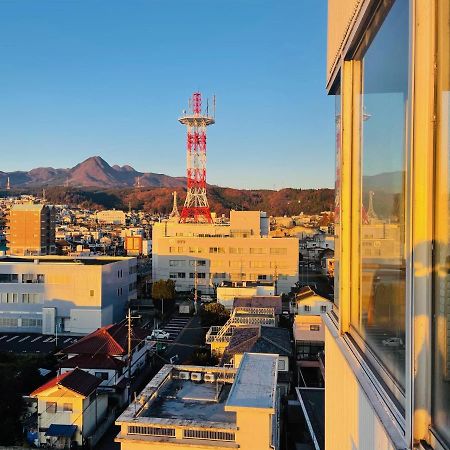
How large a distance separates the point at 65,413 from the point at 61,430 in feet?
0.53

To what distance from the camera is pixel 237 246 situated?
1279 centimetres

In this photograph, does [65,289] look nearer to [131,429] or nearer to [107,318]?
[107,318]

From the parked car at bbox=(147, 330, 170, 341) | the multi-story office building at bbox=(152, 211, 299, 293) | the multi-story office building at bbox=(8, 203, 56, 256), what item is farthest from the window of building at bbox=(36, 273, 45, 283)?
the multi-story office building at bbox=(8, 203, 56, 256)

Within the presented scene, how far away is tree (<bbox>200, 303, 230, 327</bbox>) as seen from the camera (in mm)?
8452

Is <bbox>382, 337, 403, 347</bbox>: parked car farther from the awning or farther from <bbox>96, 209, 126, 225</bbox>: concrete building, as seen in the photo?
<bbox>96, 209, 126, 225</bbox>: concrete building

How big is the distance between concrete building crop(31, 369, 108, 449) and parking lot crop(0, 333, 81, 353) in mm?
3132

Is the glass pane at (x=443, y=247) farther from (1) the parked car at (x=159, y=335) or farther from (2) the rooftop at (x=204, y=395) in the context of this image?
(1) the parked car at (x=159, y=335)

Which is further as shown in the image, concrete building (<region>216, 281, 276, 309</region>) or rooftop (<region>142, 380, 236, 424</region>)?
concrete building (<region>216, 281, 276, 309</region>)

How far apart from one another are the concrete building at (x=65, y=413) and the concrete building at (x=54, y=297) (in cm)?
410

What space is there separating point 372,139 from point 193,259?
1210 centimetres

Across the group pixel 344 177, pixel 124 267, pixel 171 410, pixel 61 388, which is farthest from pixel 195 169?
pixel 344 177

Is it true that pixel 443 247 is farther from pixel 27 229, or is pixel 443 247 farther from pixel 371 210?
pixel 27 229

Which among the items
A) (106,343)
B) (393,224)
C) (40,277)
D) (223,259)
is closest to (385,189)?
(393,224)

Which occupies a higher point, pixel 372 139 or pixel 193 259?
pixel 372 139
